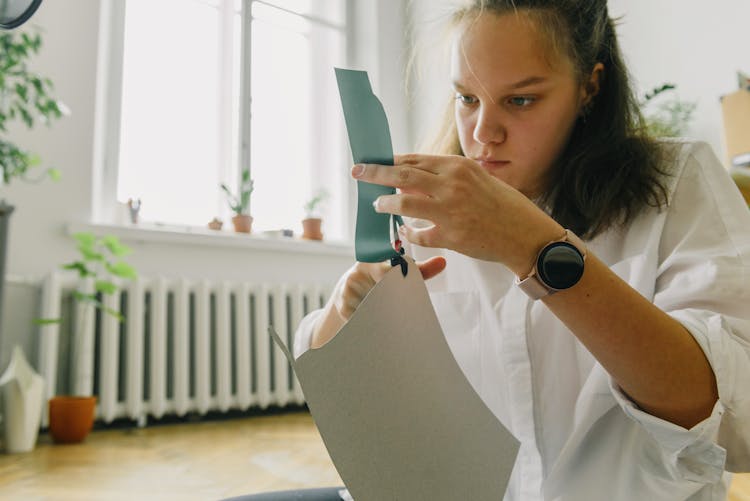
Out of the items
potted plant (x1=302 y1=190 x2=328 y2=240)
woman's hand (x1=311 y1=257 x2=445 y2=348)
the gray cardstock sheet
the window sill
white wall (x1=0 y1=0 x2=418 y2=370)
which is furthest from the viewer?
potted plant (x1=302 y1=190 x2=328 y2=240)

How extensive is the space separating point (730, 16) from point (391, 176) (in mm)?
2694

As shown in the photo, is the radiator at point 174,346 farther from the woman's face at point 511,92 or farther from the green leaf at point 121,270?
the woman's face at point 511,92

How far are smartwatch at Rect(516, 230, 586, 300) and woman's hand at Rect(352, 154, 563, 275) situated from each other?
0.4 inches

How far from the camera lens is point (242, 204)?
3.28 meters

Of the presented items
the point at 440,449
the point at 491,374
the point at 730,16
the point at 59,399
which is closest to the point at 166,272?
the point at 59,399

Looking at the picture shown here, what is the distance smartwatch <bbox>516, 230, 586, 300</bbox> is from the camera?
0.48 metres

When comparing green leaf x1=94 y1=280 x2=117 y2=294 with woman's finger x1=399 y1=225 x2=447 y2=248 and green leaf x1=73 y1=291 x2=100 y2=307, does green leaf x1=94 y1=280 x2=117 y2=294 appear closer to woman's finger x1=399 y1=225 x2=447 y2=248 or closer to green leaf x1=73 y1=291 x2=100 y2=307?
green leaf x1=73 y1=291 x2=100 y2=307

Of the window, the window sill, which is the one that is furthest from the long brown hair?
the window

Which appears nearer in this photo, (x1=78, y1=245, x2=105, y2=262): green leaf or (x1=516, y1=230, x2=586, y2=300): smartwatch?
(x1=516, y1=230, x2=586, y2=300): smartwatch

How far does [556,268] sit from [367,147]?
20 centimetres

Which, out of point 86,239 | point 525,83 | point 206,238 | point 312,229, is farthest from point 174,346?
point 525,83

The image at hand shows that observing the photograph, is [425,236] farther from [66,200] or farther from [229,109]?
[229,109]

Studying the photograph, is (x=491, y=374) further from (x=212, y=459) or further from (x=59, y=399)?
(x=59, y=399)

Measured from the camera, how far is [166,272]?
288 cm
